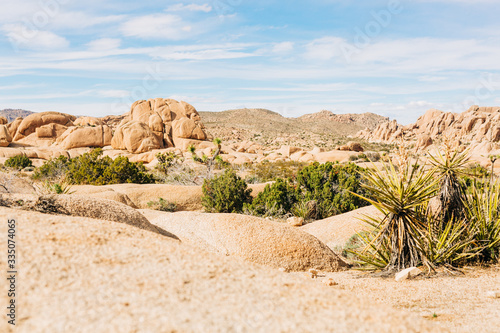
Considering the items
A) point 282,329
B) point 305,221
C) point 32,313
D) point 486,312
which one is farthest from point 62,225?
point 305,221

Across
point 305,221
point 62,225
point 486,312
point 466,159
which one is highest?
point 466,159

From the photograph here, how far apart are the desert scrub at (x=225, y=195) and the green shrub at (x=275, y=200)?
72 cm

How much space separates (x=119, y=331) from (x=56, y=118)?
55.7m

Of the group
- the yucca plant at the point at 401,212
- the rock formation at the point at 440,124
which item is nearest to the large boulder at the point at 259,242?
the yucca plant at the point at 401,212

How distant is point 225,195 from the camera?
623 inches

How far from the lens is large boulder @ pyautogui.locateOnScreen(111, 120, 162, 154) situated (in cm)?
3988

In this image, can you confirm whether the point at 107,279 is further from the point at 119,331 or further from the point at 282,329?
the point at 282,329

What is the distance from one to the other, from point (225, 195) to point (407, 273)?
1019 centimetres

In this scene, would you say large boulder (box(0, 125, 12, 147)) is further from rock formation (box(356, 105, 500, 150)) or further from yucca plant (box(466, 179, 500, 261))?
rock formation (box(356, 105, 500, 150))

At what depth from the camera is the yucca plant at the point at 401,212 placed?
6.50 meters

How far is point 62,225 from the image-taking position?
4.06 metres

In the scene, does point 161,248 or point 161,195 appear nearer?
point 161,248

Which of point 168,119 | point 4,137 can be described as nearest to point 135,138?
point 168,119

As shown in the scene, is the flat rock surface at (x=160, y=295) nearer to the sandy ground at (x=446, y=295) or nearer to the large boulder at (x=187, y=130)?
the sandy ground at (x=446, y=295)
